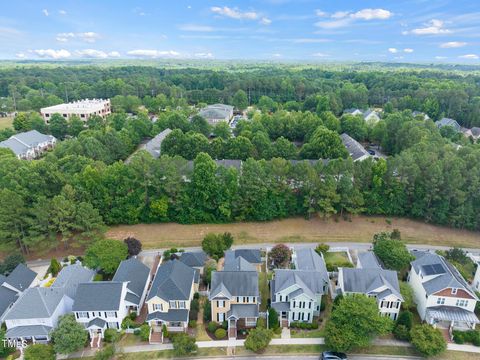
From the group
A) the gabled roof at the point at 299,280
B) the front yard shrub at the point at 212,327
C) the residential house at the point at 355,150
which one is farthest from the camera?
the residential house at the point at 355,150

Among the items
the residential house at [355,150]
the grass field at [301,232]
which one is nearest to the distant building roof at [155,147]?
the grass field at [301,232]

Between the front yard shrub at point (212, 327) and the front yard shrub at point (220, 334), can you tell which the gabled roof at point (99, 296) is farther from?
the front yard shrub at point (220, 334)

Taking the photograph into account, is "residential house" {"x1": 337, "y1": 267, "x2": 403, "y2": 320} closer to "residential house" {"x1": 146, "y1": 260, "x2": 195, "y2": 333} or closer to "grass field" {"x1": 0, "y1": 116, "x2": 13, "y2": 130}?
"residential house" {"x1": 146, "y1": 260, "x2": 195, "y2": 333}

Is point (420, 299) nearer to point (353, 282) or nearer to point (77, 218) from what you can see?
point (353, 282)

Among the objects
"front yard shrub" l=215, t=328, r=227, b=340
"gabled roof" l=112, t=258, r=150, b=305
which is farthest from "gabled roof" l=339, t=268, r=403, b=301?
"gabled roof" l=112, t=258, r=150, b=305

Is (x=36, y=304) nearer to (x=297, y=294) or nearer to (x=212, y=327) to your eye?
(x=212, y=327)

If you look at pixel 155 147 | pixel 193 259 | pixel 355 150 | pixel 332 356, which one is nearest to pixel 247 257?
pixel 193 259
